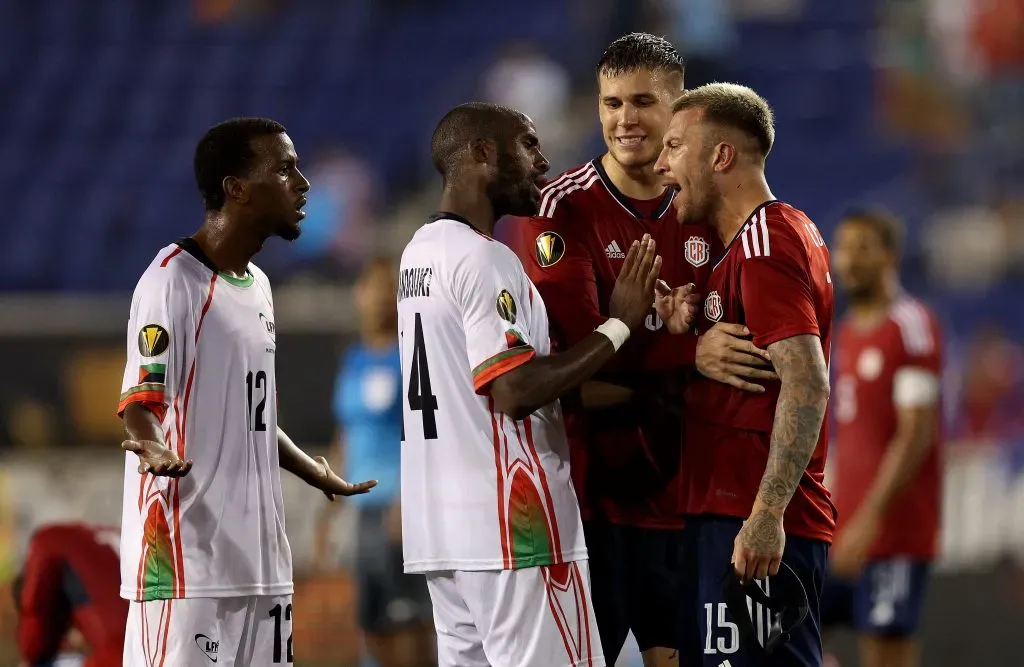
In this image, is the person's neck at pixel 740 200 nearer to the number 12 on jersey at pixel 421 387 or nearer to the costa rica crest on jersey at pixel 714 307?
the costa rica crest on jersey at pixel 714 307

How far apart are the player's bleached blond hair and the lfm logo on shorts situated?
2071 millimetres

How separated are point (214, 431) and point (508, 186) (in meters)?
1.12

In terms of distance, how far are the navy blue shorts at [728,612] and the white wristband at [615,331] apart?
580 mm

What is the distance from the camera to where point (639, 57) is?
4543 mm

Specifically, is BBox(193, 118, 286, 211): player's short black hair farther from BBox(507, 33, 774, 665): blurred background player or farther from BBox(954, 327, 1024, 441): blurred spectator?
BBox(954, 327, 1024, 441): blurred spectator

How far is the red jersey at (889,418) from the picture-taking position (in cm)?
695

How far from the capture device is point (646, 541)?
450 centimetres

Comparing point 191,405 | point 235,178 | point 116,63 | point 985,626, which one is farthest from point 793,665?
point 116,63

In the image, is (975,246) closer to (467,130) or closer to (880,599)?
(880,599)

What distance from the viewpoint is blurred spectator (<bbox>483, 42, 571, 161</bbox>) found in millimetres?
14109

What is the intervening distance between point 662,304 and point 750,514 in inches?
27.4

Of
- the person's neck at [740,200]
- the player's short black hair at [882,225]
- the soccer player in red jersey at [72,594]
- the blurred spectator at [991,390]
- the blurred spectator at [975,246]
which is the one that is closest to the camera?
the person's neck at [740,200]

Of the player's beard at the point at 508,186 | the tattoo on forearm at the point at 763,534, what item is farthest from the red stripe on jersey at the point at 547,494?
the player's beard at the point at 508,186

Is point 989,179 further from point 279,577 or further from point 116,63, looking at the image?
point 279,577
